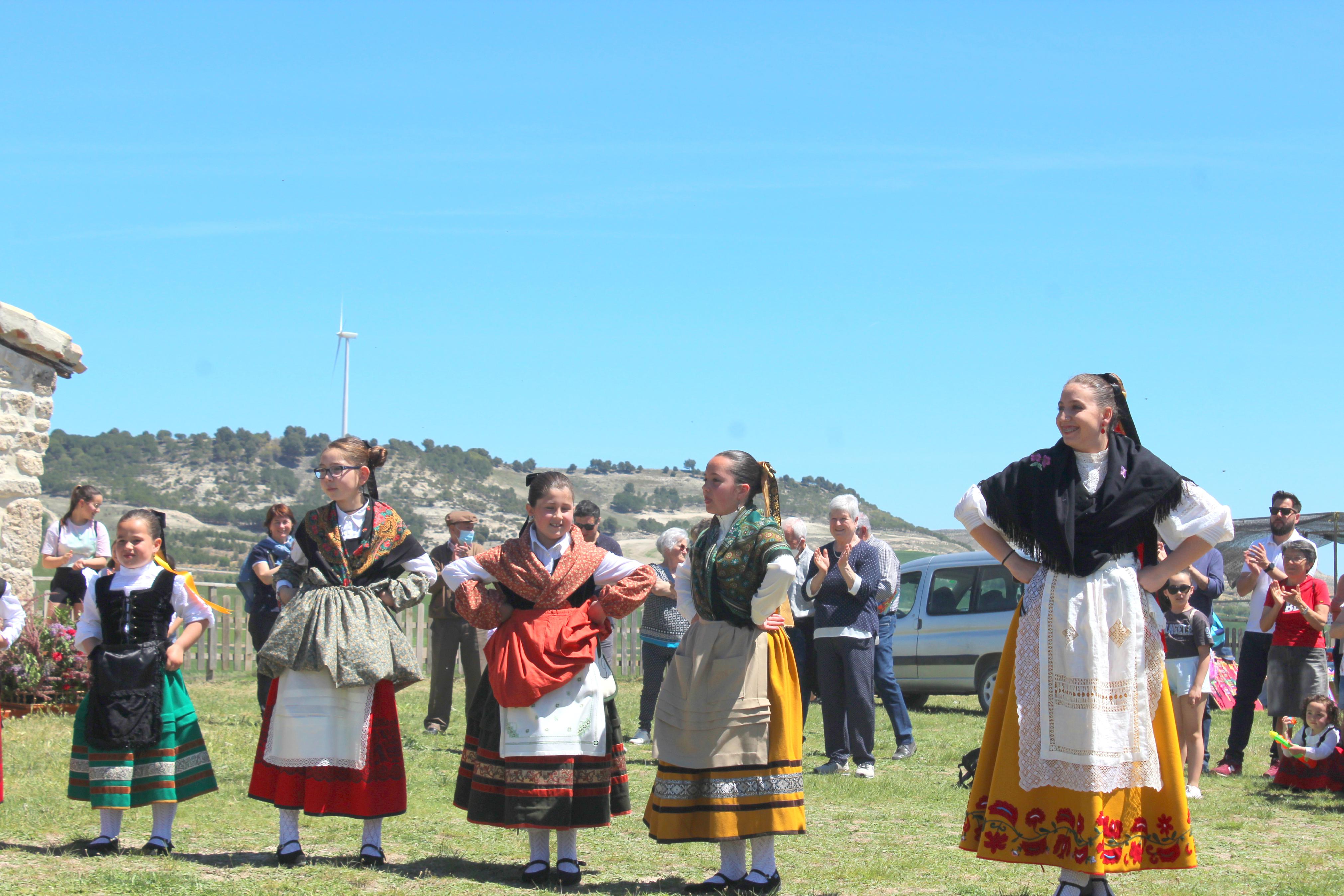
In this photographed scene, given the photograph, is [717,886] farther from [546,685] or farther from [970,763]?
[970,763]

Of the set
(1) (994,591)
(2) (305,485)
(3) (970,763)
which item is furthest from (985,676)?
(2) (305,485)

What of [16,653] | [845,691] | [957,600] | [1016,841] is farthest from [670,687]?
[957,600]

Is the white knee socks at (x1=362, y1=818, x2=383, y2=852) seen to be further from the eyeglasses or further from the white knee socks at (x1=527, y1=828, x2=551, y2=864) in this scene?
the eyeglasses

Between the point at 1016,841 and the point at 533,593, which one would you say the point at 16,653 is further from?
the point at 1016,841

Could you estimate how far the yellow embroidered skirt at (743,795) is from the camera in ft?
15.6

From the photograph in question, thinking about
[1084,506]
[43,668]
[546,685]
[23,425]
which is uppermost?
[23,425]

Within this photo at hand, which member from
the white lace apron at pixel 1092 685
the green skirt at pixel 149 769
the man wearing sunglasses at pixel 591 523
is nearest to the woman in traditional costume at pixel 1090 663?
the white lace apron at pixel 1092 685

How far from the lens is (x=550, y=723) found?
16.3 feet

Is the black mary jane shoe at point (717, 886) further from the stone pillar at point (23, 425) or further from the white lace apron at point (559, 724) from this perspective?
the stone pillar at point (23, 425)

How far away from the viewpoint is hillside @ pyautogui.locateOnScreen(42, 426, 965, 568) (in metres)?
77.9

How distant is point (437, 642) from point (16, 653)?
3.42m

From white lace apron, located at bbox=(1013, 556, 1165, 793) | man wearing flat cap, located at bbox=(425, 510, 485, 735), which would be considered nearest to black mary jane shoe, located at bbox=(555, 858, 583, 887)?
white lace apron, located at bbox=(1013, 556, 1165, 793)

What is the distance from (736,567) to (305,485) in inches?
3700

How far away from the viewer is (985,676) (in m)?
12.1
